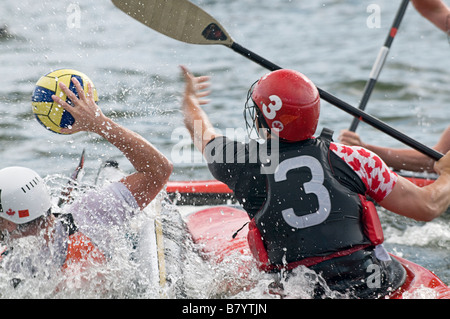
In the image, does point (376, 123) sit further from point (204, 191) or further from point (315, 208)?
point (204, 191)

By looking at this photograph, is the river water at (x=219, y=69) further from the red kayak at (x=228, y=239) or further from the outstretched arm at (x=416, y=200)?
the outstretched arm at (x=416, y=200)

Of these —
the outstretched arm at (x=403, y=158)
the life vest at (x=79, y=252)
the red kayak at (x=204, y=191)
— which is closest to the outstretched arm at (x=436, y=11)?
the outstretched arm at (x=403, y=158)

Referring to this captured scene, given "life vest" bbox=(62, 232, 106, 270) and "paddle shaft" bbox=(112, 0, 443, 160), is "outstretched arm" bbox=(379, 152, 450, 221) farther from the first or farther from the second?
"life vest" bbox=(62, 232, 106, 270)

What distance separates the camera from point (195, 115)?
4.02 metres

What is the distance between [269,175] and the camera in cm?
350

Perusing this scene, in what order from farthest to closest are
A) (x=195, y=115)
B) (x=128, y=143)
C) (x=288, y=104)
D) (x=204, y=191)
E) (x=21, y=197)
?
(x=204, y=191) < (x=195, y=115) < (x=128, y=143) < (x=288, y=104) < (x=21, y=197)

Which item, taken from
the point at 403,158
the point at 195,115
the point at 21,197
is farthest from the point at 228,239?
the point at 403,158

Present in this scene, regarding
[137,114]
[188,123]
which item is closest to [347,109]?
[188,123]

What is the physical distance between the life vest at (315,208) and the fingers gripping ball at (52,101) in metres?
1.17

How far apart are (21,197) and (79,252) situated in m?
0.40

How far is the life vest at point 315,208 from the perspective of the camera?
11.3 feet

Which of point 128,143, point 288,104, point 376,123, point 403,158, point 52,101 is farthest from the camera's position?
point 403,158
